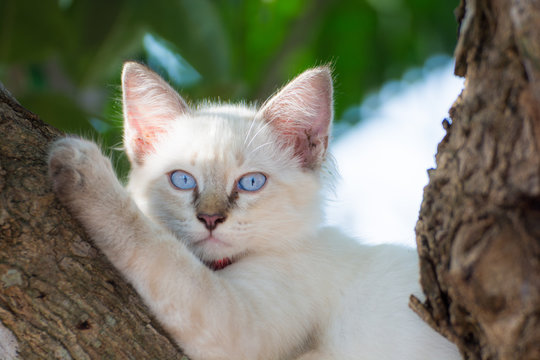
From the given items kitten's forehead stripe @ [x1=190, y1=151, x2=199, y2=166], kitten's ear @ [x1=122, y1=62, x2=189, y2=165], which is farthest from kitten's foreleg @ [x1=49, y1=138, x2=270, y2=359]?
kitten's ear @ [x1=122, y1=62, x2=189, y2=165]

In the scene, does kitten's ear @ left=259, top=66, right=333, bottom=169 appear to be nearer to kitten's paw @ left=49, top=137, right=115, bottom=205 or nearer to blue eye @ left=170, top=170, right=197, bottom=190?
blue eye @ left=170, top=170, right=197, bottom=190

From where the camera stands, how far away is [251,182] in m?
2.63

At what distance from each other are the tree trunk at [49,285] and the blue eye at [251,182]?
35.5 inches

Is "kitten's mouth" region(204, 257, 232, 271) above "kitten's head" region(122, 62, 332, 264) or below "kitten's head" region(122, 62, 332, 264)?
below

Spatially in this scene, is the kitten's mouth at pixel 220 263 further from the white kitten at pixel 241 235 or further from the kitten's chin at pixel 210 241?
the kitten's chin at pixel 210 241

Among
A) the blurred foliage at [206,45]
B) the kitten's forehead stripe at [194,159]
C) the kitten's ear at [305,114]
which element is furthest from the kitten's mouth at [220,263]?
the blurred foliage at [206,45]

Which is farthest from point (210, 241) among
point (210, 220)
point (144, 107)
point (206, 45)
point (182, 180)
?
point (206, 45)

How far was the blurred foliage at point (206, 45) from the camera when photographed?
4102mm

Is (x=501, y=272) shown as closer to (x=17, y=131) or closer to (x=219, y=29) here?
(x=17, y=131)

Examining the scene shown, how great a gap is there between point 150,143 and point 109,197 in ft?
3.28

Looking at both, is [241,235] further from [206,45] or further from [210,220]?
[206,45]

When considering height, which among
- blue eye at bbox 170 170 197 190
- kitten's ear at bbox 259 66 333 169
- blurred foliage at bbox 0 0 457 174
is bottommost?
blue eye at bbox 170 170 197 190

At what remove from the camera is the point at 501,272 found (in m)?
1.29

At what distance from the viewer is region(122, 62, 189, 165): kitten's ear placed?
278cm
